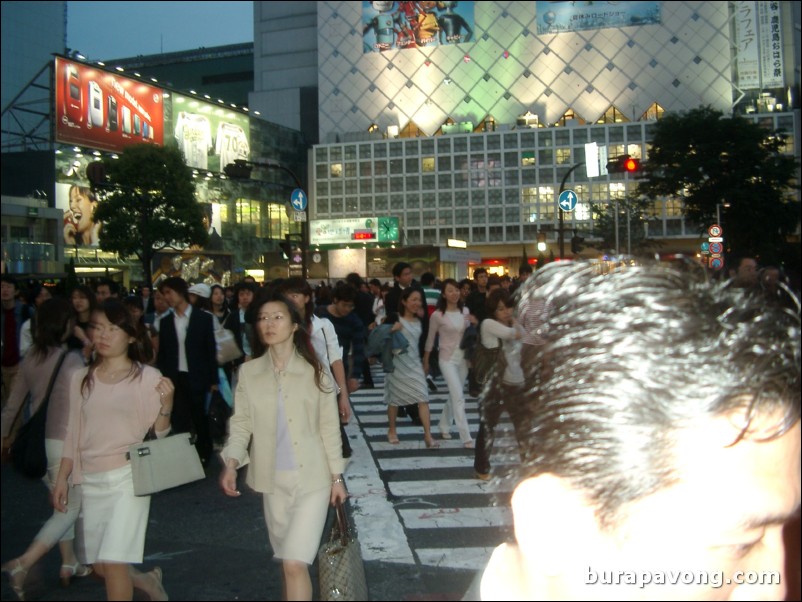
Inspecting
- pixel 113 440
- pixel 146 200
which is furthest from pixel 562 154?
pixel 113 440

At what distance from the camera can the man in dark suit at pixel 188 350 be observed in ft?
24.2

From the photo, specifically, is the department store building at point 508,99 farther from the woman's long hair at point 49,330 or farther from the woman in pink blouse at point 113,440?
the woman in pink blouse at point 113,440

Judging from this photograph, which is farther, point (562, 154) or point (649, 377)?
point (562, 154)

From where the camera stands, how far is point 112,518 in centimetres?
382

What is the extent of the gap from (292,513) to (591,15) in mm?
72647

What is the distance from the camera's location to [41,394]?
502 centimetres

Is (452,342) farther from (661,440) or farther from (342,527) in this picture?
(661,440)

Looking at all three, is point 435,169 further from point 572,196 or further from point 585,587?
point 585,587

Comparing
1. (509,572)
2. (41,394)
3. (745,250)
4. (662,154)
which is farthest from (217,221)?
(509,572)

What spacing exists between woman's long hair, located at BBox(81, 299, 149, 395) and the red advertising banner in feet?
145

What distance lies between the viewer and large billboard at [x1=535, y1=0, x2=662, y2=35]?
6806 centimetres

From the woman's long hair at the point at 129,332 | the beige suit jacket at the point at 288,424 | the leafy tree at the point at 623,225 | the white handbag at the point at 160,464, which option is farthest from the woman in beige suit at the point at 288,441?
the leafy tree at the point at 623,225

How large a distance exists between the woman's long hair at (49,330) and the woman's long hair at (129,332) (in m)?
1.02

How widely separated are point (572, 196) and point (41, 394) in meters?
19.4
